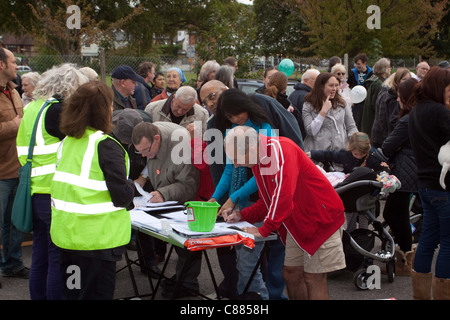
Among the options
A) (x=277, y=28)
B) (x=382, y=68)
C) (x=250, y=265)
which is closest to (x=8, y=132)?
(x=250, y=265)

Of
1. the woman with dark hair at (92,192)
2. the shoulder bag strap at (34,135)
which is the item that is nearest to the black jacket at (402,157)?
the woman with dark hair at (92,192)

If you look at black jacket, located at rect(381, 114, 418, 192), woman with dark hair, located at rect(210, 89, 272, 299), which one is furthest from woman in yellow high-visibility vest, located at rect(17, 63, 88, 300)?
black jacket, located at rect(381, 114, 418, 192)

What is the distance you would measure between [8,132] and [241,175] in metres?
2.13

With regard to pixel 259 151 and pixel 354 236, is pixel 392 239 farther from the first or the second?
pixel 259 151

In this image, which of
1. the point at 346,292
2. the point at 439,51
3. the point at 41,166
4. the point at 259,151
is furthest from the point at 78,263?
the point at 439,51

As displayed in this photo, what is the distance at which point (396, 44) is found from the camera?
2092cm

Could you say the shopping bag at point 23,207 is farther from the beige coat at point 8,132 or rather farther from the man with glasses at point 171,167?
the beige coat at point 8,132

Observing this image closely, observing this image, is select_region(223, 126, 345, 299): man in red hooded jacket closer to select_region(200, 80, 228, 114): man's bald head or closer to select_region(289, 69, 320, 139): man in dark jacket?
select_region(200, 80, 228, 114): man's bald head

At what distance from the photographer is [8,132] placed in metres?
4.85

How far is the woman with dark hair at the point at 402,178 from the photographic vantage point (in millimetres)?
4742

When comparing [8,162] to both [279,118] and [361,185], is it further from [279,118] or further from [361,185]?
[361,185]

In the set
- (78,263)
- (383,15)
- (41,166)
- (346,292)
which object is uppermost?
(383,15)

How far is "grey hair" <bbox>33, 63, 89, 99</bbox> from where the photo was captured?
12.8ft

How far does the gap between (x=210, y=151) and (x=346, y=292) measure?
170 centimetres
